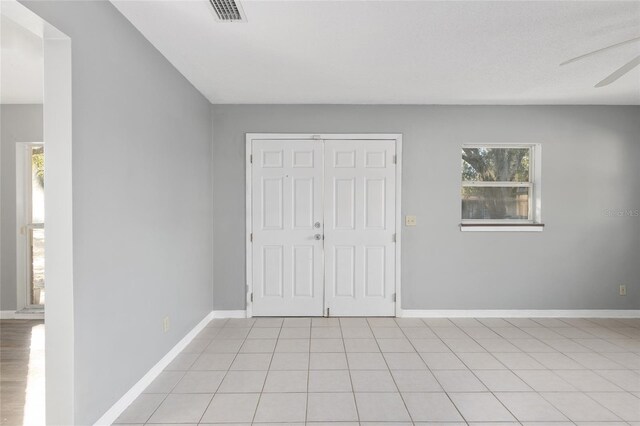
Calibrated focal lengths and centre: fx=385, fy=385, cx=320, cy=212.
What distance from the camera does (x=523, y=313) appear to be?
4.48 meters

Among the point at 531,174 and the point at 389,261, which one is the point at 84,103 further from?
the point at 531,174

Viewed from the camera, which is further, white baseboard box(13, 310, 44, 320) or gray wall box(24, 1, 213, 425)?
white baseboard box(13, 310, 44, 320)

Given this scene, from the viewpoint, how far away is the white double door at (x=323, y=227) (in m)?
4.46

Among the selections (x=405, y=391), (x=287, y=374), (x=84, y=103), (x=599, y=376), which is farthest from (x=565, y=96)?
(x=84, y=103)

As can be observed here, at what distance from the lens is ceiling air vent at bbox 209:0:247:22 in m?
2.19

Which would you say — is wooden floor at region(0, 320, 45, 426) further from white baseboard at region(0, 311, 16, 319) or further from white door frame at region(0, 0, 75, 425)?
white door frame at region(0, 0, 75, 425)

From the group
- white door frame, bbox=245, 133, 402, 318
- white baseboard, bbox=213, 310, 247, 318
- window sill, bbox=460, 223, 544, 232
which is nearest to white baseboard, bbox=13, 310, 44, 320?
white baseboard, bbox=213, 310, 247, 318

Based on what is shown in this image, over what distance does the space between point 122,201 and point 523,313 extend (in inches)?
171

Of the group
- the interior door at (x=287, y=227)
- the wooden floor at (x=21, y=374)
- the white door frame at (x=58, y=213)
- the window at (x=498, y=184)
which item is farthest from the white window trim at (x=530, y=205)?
the wooden floor at (x=21, y=374)

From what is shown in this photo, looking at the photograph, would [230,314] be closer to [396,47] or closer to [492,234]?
[492,234]

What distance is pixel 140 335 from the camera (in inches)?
106

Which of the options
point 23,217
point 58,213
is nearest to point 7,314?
point 23,217

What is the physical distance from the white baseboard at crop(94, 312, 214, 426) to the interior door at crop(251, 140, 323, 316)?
3.25 feet

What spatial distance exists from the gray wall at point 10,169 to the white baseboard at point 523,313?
4.58 m
